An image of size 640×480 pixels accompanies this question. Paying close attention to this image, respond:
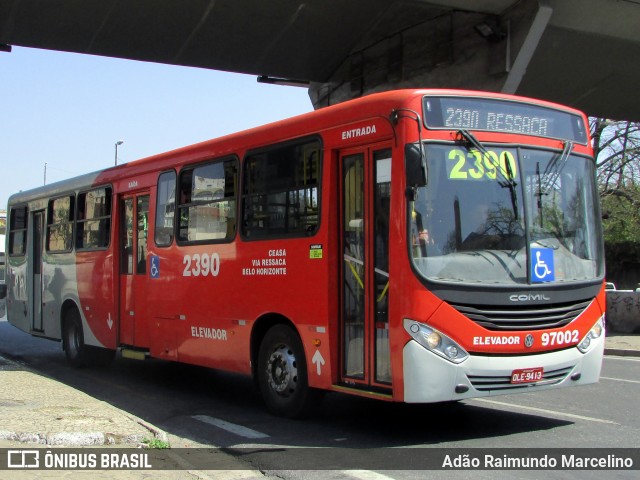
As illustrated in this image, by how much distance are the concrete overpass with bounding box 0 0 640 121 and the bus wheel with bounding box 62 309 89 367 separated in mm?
6571

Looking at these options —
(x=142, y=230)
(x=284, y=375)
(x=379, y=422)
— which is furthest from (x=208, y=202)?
(x=379, y=422)

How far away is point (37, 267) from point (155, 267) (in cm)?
546

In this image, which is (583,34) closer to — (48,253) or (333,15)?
(333,15)

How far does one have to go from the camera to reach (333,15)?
1806 cm

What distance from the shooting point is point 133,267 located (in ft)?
40.2

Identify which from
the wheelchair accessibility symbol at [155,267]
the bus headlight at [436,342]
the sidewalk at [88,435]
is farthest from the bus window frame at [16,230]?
the bus headlight at [436,342]

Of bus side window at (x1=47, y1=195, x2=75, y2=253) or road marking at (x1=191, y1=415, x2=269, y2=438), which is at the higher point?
bus side window at (x1=47, y1=195, x2=75, y2=253)

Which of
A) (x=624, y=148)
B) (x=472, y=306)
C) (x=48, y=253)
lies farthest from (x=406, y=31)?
(x=624, y=148)

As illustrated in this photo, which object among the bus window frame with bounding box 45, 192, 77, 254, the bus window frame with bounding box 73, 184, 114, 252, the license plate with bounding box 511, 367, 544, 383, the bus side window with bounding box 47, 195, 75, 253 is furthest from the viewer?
the bus side window with bounding box 47, 195, 75, 253

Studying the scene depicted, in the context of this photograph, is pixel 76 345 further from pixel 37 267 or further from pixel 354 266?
pixel 354 266

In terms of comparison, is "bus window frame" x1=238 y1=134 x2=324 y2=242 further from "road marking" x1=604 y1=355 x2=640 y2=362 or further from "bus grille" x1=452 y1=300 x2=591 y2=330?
"road marking" x1=604 y1=355 x2=640 y2=362

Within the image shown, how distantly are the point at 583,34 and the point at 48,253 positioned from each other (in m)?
12.9

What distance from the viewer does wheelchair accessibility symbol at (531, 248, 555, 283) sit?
7.30 metres

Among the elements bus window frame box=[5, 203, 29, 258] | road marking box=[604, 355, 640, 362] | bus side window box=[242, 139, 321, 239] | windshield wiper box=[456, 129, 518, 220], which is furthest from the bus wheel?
road marking box=[604, 355, 640, 362]
